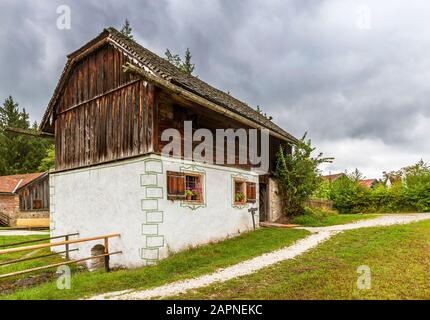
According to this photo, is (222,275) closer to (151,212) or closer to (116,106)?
(151,212)

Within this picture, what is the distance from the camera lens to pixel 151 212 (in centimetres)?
931

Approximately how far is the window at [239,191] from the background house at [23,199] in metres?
21.2

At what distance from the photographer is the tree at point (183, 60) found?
114 feet

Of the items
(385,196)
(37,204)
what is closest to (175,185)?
(385,196)

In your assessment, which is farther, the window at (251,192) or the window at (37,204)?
the window at (37,204)

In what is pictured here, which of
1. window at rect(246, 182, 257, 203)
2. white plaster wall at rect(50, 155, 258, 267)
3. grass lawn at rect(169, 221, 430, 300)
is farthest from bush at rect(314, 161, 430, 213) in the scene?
grass lawn at rect(169, 221, 430, 300)

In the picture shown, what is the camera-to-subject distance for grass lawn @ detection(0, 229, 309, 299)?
7.18m

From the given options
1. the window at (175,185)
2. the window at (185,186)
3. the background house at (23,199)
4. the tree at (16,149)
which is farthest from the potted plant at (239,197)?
the tree at (16,149)

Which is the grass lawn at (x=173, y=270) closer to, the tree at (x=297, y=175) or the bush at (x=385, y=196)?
the tree at (x=297, y=175)

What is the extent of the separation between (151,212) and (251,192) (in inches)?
242

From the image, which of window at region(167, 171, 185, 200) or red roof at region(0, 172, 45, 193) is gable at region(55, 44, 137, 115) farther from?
red roof at region(0, 172, 45, 193)
